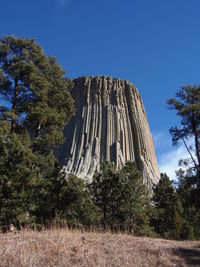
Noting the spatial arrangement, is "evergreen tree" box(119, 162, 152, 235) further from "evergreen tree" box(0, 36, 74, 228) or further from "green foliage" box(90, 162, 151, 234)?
"evergreen tree" box(0, 36, 74, 228)

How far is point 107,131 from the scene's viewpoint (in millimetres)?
67188

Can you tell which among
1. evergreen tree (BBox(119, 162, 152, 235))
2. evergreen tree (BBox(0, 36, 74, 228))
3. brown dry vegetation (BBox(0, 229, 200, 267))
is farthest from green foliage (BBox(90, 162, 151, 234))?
brown dry vegetation (BBox(0, 229, 200, 267))

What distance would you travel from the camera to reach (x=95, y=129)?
67.5 metres

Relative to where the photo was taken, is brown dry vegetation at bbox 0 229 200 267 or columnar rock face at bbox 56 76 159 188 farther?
columnar rock face at bbox 56 76 159 188

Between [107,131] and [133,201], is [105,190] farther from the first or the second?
[107,131]

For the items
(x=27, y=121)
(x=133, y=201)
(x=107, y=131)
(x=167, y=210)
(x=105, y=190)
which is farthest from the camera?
(x=107, y=131)

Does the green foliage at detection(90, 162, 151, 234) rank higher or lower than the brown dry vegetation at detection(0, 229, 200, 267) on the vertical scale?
higher

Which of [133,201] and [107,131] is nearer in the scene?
[133,201]

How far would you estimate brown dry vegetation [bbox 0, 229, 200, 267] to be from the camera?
5738 millimetres

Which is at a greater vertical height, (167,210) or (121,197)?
(121,197)

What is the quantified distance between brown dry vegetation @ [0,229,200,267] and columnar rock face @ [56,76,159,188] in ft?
163

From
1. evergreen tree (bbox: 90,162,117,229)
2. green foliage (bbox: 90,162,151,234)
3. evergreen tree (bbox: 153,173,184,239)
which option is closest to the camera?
green foliage (bbox: 90,162,151,234)

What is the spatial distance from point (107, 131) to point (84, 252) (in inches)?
2404

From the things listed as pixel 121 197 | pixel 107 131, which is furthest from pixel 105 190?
pixel 107 131
